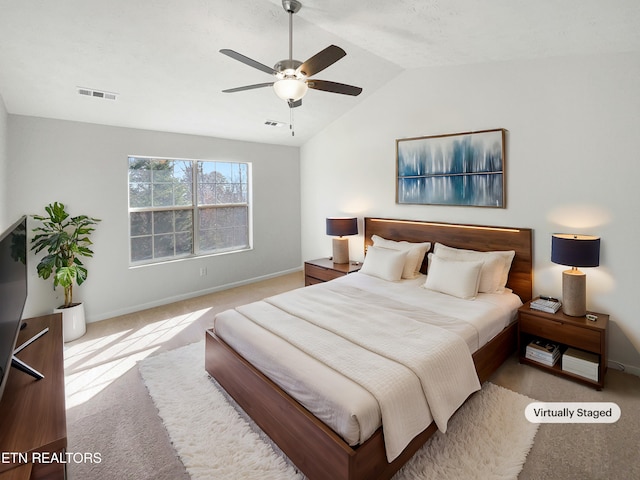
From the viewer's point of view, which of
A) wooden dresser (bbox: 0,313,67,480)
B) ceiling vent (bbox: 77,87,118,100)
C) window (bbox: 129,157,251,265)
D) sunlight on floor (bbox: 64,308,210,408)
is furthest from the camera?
window (bbox: 129,157,251,265)

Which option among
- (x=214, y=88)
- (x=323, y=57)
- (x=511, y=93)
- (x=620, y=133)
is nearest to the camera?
(x=323, y=57)

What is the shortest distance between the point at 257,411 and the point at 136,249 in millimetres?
3180

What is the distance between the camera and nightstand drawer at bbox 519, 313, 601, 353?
2.55 meters

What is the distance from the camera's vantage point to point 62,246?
3.45 metres

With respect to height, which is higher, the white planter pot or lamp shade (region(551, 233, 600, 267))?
lamp shade (region(551, 233, 600, 267))

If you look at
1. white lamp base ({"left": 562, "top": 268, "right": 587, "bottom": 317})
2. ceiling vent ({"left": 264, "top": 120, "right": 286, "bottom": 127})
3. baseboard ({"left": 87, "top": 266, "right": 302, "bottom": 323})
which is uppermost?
ceiling vent ({"left": 264, "top": 120, "right": 286, "bottom": 127})

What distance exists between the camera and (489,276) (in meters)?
3.17

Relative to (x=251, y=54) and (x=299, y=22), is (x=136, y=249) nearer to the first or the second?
(x=251, y=54)

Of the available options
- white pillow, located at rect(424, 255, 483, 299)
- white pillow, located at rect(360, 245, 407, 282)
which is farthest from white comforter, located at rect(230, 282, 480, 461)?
white pillow, located at rect(360, 245, 407, 282)

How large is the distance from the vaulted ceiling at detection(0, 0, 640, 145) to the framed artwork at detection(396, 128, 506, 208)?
785 millimetres

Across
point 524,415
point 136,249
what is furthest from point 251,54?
point 524,415

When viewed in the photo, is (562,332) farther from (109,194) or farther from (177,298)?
(109,194)

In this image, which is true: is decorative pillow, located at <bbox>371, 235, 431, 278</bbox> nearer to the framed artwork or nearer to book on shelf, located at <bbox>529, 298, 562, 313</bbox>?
the framed artwork

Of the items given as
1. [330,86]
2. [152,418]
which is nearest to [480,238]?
[330,86]
